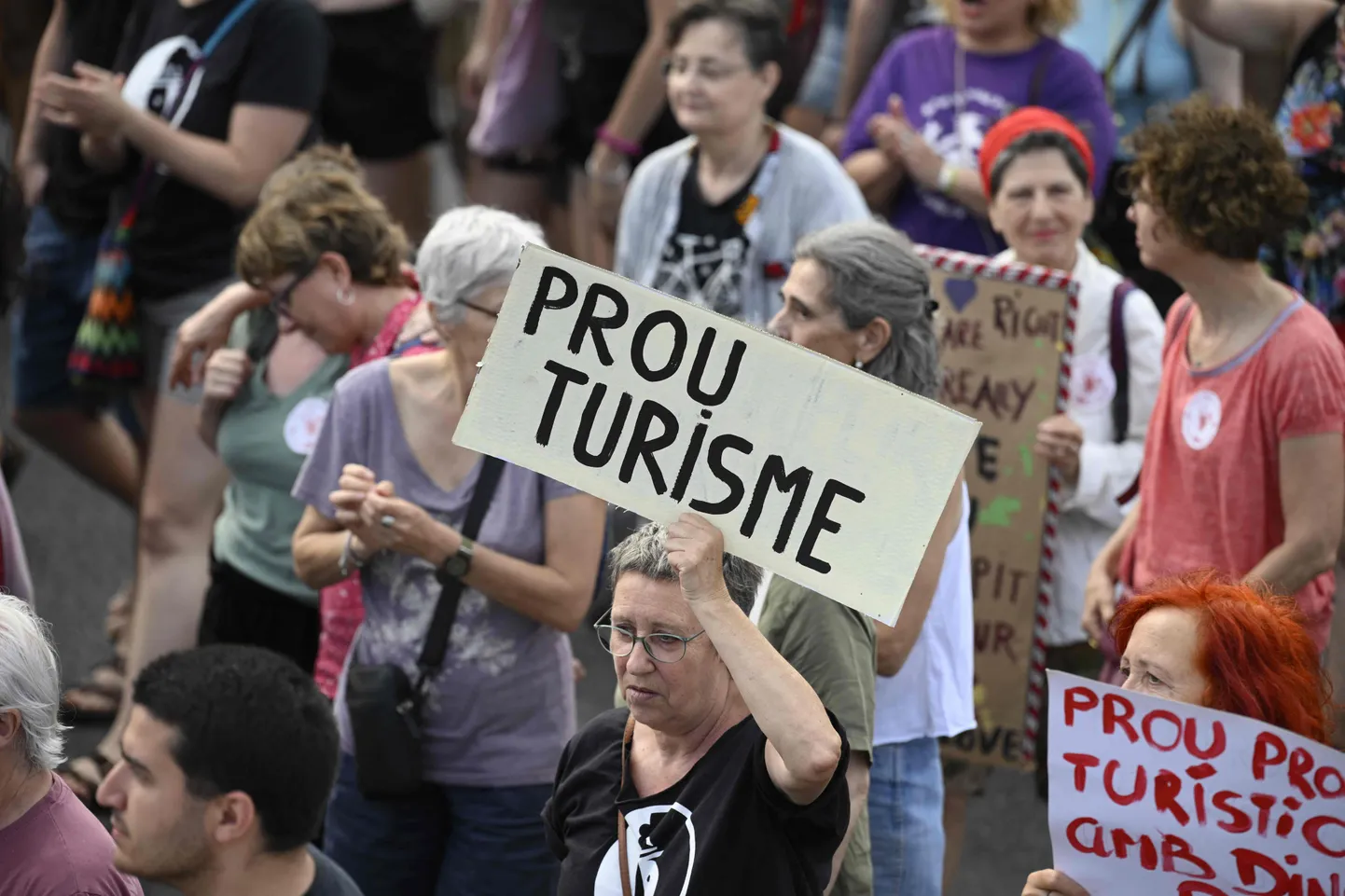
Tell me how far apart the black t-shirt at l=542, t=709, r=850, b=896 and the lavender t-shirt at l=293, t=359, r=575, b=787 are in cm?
87

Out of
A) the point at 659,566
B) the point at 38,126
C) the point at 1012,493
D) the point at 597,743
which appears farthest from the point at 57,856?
the point at 38,126

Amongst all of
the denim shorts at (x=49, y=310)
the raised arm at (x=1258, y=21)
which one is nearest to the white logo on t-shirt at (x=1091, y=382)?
the raised arm at (x=1258, y=21)

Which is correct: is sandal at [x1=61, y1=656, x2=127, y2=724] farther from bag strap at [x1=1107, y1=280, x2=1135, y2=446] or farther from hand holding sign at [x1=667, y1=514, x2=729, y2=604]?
hand holding sign at [x1=667, y1=514, x2=729, y2=604]

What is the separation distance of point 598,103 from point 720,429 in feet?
14.0

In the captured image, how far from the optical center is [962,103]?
545cm

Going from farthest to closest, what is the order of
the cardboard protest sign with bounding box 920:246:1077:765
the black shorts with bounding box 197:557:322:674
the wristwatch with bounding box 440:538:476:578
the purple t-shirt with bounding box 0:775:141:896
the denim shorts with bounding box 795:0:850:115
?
the denim shorts with bounding box 795:0:850:115, the cardboard protest sign with bounding box 920:246:1077:765, the black shorts with bounding box 197:557:322:674, the wristwatch with bounding box 440:538:476:578, the purple t-shirt with bounding box 0:775:141:896

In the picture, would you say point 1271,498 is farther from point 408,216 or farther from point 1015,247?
point 408,216

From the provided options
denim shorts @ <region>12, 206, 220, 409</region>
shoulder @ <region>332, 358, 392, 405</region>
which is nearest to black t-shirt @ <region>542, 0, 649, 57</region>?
denim shorts @ <region>12, 206, 220, 409</region>

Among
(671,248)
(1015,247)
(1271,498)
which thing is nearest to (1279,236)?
(1271,498)

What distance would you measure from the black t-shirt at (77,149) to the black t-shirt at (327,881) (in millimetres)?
2996

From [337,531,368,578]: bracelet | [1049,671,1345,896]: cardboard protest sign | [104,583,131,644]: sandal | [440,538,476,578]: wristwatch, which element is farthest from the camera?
[104,583,131,644]: sandal

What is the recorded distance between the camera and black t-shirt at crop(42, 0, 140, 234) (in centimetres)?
553

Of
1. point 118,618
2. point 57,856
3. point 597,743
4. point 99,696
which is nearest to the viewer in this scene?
point 597,743

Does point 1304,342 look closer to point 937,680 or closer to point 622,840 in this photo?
point 937,680
